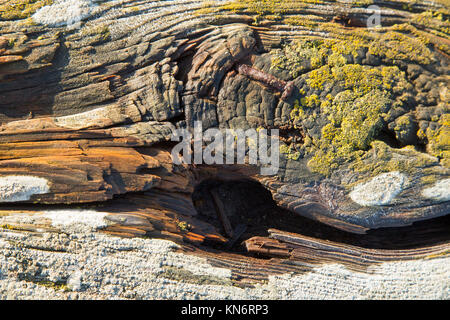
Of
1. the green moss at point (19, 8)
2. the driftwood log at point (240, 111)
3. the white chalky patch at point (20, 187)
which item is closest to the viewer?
the white chalky patch at point (20, 187)

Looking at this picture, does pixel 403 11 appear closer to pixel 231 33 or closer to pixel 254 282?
pixel 231 33

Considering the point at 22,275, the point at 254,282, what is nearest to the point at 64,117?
the point at 22,275

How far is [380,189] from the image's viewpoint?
15.5ft

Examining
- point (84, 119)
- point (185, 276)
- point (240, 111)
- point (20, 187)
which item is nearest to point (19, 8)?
point (84, 119)

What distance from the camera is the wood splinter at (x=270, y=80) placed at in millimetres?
4742

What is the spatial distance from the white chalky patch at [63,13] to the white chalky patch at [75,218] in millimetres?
2517

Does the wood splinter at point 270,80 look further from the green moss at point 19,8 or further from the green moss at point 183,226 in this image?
the green moss at point 19,8

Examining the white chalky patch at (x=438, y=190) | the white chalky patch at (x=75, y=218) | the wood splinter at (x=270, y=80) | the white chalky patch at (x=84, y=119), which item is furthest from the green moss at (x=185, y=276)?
the white chalky patch at (x=438, y=190)

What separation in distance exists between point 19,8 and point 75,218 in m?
2.92

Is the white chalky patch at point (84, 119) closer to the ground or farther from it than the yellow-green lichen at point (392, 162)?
farther from it

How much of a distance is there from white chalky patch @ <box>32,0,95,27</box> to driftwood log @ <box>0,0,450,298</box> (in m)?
0.02

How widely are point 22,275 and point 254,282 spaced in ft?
9.03

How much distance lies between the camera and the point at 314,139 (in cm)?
479

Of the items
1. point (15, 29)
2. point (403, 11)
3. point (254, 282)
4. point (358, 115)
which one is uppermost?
point (403, 11)
